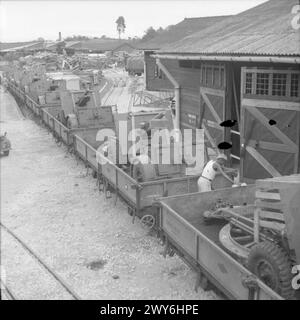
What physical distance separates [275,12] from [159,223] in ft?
31.7

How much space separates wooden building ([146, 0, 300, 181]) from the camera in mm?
10820

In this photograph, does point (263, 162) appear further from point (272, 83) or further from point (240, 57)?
point (240, 57)

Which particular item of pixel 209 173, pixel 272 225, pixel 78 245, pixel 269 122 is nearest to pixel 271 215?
pixel 272 225

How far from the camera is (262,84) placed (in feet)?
37.2

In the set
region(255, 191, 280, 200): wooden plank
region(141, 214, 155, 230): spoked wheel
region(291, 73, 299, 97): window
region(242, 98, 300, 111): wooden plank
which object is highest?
region(291, 73, 299, 97): window

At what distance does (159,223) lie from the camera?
830cm

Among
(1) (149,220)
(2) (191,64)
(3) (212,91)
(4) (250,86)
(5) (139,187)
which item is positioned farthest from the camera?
(2) (191,64)

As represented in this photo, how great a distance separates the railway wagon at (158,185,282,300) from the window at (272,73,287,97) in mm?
3160

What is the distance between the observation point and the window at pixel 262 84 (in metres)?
11.2

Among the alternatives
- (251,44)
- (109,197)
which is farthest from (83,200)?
(251,44)

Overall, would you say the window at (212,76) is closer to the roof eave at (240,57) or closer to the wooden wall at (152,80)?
the roof eave at (240,57)

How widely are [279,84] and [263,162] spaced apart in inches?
79.4

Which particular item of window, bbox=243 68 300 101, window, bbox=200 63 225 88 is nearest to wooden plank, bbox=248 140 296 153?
window, bbox=243 68 300 101

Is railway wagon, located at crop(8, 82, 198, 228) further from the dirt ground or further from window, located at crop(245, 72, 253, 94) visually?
window, located at crop(245, 72, 253, 94)
